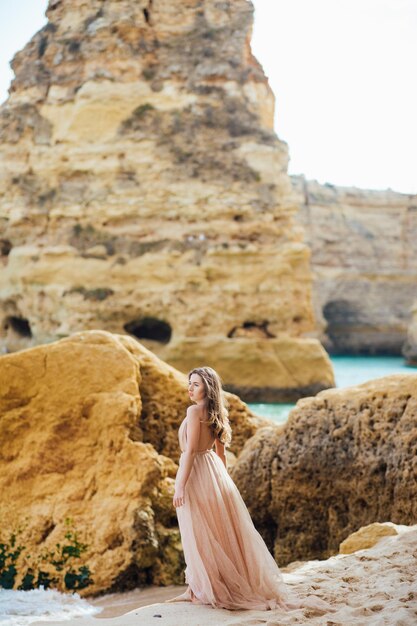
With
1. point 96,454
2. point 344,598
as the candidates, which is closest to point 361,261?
point 96,454

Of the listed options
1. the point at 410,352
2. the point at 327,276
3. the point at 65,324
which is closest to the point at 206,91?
the point at 65,324

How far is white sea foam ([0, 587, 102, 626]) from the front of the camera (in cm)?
430

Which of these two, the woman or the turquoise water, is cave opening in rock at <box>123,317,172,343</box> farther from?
the woman

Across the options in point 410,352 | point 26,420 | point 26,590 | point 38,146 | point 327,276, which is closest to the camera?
point 26,590

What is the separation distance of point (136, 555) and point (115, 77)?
15.2 metres

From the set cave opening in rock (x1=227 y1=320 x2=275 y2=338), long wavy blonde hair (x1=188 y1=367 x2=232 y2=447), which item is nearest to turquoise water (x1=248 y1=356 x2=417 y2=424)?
cave opening in rock (x1=227 y1=320 x2=275 y2=338)

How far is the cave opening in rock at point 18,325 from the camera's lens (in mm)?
19594

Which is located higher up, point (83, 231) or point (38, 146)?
point (38, 146)

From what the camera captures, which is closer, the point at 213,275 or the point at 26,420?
the point at 26,420

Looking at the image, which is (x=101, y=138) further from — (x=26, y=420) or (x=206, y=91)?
(x=26, y=420)

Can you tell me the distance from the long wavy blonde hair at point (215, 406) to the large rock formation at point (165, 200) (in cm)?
1306

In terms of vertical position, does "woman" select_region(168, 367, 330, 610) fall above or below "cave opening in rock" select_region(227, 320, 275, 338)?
below

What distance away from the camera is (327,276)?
37250 millimetres

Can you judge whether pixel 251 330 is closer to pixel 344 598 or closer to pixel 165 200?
pixel 165 200
